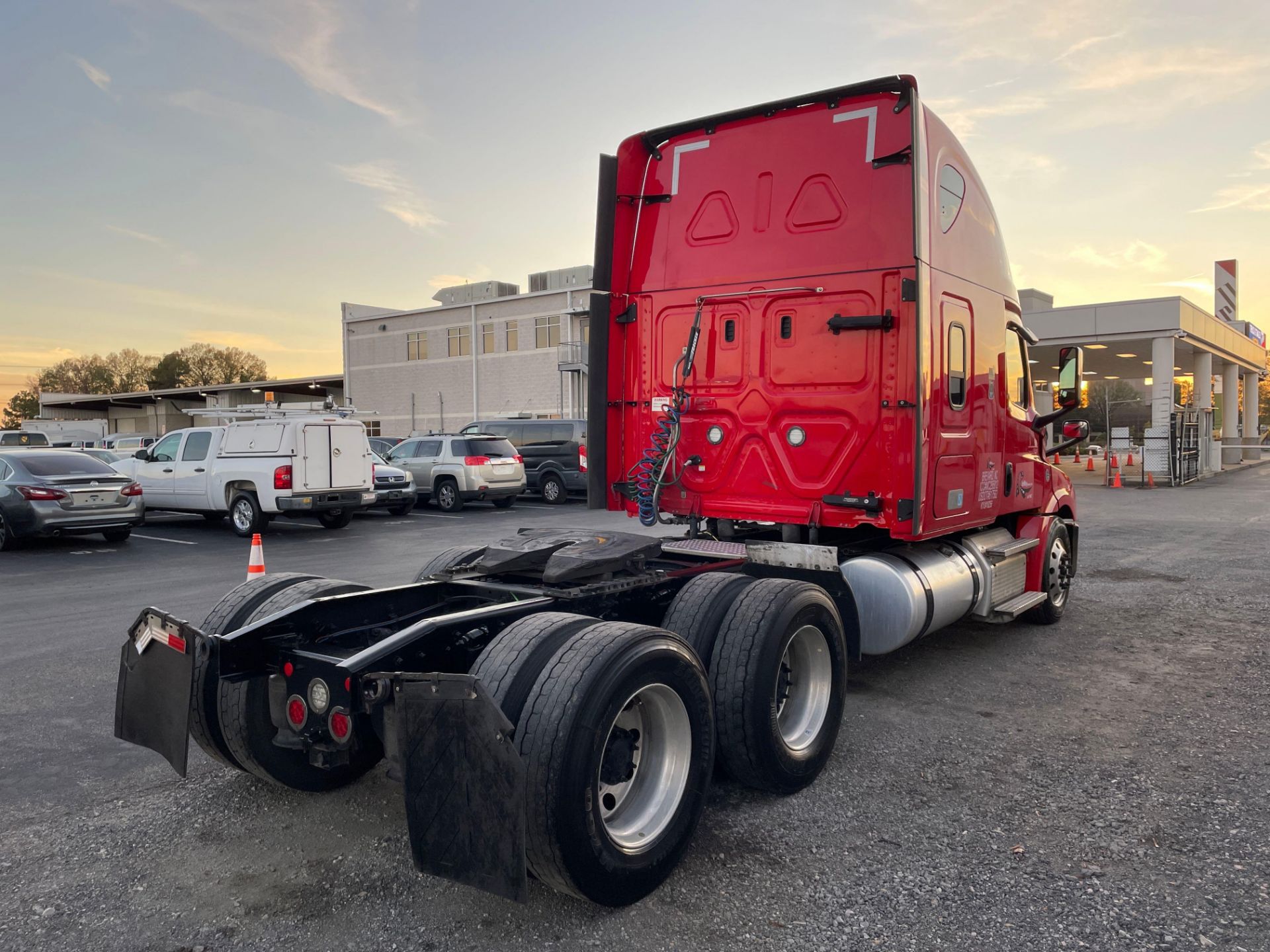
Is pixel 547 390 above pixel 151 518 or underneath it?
above

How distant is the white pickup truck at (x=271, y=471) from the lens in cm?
1458

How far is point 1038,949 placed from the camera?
112 inches

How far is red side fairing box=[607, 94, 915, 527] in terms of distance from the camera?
522 centimetres

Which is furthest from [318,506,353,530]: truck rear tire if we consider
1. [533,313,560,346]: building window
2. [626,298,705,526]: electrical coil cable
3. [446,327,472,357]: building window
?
[446,327,472,357]: building window

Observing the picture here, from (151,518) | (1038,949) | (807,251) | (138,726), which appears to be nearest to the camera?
(1038,949)

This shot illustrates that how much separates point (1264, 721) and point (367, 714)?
15.8ft

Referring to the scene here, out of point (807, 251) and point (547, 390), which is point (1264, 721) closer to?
point (807, 251)

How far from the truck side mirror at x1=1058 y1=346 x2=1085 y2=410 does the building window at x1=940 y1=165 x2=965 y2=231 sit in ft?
5.57

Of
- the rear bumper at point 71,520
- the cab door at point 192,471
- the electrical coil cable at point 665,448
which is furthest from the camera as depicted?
the cab door at point 192,471

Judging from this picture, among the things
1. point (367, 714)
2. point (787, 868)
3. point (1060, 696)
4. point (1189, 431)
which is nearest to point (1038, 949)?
point (787, 868)

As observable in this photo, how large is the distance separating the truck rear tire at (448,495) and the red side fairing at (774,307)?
13.8 metres

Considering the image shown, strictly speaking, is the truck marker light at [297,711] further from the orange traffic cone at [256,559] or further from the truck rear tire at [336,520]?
the truck rear tire at [336,520]

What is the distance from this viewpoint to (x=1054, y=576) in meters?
7.47

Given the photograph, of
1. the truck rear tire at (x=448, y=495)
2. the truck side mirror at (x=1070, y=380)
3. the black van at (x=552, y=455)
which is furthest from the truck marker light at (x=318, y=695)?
the black van at (x=552, y=455)
